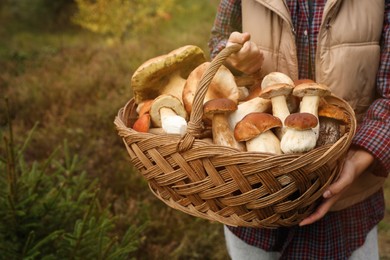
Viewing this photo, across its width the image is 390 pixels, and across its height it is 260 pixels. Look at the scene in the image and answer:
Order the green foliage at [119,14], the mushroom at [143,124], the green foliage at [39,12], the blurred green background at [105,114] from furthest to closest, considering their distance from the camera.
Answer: the green foliage at [39,12], the green foliage at [119,14], the blurred green background at [105,114], the mushroom at [143,124]

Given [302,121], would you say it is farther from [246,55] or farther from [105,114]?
[105,114]

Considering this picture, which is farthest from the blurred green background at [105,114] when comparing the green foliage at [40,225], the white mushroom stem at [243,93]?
the white mushroom stem at [243,93]

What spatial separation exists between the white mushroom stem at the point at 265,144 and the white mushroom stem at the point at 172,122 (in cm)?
19

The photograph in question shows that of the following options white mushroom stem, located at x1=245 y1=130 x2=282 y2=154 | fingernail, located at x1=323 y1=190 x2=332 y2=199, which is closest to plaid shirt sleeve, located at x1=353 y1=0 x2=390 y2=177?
fingernail, located at x1=323 y1=190 x2=332 y2=199

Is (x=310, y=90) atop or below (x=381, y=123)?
atop

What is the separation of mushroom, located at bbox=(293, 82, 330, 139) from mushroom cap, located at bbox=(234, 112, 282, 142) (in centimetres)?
10

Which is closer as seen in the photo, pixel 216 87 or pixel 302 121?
pixel 302 121

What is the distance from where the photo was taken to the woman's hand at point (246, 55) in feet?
4.43

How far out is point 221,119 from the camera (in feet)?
4.20

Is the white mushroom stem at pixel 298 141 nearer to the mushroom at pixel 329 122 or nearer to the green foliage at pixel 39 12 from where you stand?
the mushroom at pixel 329 122

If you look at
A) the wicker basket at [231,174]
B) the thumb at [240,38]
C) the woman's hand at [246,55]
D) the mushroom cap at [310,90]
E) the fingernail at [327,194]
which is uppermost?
the thumb at [240,38]

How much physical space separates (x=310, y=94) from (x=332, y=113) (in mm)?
85

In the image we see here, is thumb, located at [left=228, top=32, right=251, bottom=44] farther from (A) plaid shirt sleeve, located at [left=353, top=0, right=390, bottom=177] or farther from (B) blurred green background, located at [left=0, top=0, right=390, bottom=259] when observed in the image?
(B) blurred green background, located at [left=0, top=0, right=390, bottom=259]

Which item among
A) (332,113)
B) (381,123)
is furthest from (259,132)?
(381,123)
